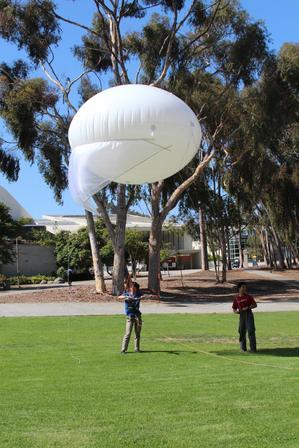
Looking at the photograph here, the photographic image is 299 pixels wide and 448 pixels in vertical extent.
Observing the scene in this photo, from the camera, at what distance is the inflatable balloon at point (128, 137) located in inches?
400

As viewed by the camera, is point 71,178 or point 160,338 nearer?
point 71,178

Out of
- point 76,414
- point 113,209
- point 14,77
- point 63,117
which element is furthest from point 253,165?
point 76,414

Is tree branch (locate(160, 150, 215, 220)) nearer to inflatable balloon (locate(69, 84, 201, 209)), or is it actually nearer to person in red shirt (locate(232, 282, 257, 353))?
person in red shirt (locate(232, 282, 257, 353))

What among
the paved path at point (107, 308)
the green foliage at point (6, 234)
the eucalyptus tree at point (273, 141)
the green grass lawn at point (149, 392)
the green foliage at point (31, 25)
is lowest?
the green grass lawn at point (149, 392)

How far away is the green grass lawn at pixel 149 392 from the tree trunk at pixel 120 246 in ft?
44.2

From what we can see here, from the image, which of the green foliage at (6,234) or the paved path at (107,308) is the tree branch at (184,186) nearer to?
the paved path at (107,308)

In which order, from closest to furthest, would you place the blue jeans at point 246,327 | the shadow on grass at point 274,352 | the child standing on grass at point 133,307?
the shadow on grass at point 274,352 → the child standing on grass at point 133,307 → the blue jeans at point 246,327

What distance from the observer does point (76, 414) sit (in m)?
6.55

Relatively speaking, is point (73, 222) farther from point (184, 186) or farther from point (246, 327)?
point (246, 327)

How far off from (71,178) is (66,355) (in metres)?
3.50

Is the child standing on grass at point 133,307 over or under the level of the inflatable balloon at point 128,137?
under

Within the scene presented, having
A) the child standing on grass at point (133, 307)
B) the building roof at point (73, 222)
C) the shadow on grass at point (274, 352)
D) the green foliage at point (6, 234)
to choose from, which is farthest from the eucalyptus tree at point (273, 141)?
the building roof at point (73, 222)

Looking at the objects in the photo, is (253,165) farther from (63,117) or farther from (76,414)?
(76,414)

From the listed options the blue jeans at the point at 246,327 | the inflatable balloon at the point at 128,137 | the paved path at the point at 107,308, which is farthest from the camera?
the paved path at the point at 107,308
